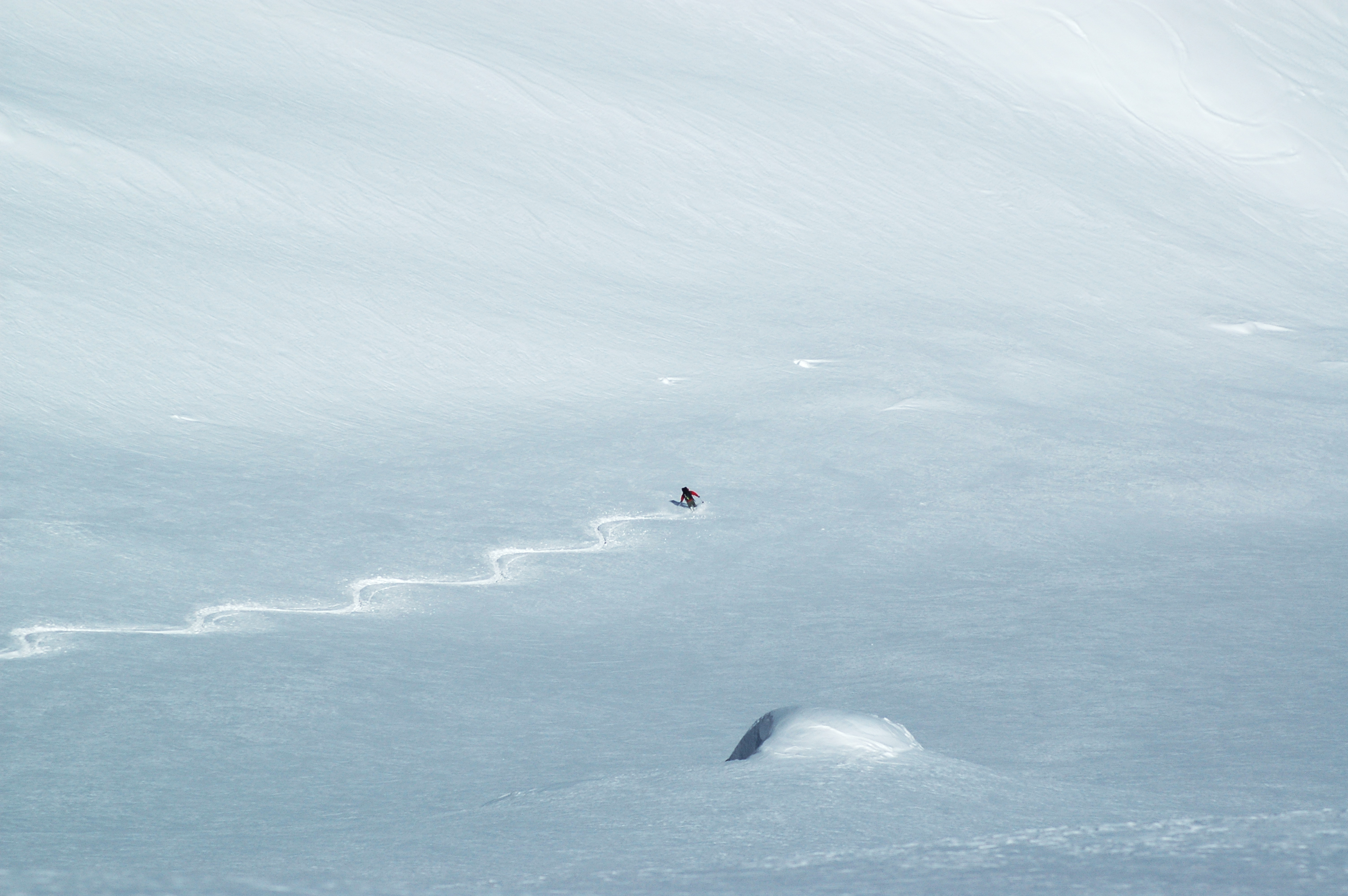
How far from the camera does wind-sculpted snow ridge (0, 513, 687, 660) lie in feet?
14.8

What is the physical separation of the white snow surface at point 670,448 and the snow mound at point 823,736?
15mm

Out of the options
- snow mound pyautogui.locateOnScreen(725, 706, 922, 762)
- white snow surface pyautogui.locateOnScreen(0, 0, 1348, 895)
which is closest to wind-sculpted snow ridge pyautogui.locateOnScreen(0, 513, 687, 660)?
white snow surface pyautogui.locateOnScreen(0, 0, 1348, 895)

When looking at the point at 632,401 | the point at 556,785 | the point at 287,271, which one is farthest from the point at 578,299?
the point at 556,785

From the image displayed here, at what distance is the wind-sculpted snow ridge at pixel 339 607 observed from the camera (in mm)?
4500

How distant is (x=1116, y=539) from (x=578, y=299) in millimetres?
4290

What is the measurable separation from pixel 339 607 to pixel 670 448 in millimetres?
2639

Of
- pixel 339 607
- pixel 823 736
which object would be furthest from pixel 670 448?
pixel 823 736

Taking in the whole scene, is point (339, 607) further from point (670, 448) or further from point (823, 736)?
point (823, 736)

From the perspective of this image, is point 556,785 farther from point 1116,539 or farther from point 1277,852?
point 1116,539

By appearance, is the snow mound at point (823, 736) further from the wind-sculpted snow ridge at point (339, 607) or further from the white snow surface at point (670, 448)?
the wind-sculpted snow ridge at point (339, 607)

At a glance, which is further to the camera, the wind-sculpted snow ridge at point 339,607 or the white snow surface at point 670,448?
the wind-sculpted snow ridge at point 339,607

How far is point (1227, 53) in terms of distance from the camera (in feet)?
49.5

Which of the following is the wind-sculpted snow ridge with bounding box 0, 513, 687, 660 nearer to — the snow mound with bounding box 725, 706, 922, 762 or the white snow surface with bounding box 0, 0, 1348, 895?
the white snow surface with bounding box 0, 0, 1348, 895

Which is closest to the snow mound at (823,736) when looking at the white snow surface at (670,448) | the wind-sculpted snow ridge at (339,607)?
the white snow surface at (670,448)
